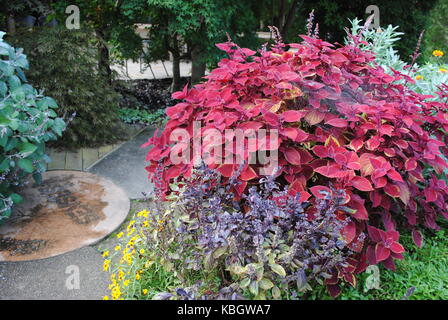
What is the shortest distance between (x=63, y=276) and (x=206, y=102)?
1.29 metres

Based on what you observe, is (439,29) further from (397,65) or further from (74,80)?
(74,80)

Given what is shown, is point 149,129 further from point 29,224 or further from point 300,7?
point 300,7

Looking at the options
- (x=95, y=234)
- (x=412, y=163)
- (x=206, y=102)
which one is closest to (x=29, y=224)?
(x=95, y=234)

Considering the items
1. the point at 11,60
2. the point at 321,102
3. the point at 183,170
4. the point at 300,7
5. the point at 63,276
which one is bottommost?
the point at 63,276

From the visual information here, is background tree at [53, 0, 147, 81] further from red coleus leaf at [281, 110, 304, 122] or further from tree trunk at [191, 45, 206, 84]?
red coleus leaf at [281, 110, 304, 122]

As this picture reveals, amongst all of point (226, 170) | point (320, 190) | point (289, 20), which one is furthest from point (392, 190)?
point (289, 20)

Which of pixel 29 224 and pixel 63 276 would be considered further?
pixel 29 224

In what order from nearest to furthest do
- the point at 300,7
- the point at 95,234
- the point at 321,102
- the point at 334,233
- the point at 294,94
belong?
the point at 334,233, the point at 294,94, the point at 321,102, the point at 95,234, the point at 300,7

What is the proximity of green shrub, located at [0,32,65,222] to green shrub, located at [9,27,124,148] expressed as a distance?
37.5 inches

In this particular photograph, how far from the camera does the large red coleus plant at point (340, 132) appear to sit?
1.81m

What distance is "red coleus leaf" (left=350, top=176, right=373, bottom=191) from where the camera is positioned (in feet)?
5.63

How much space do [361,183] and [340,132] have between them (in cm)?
40

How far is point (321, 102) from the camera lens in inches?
84.3

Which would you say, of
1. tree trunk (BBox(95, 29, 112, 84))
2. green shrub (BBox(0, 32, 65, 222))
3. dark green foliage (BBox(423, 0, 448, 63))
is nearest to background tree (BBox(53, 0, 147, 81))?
tree trunk (BBox(95, 29, 112, 84))
